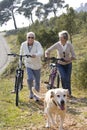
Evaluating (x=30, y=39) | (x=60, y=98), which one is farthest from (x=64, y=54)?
(x=60, y=98)

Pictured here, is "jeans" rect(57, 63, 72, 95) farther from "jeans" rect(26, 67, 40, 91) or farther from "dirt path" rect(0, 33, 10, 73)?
"dirt path" rect(0, 33, 10, 73)

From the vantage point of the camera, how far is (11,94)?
12.5 meters

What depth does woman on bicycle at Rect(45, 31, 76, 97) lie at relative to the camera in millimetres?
10625

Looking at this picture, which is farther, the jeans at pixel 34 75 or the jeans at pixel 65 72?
the jeans at pixel 65 72

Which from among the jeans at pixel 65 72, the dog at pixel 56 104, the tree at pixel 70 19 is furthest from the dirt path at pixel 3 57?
the dog at pixel 56 104

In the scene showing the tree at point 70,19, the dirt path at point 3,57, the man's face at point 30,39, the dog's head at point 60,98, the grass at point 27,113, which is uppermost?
the tree at point 70,19

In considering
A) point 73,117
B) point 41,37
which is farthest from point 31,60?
point 41,37

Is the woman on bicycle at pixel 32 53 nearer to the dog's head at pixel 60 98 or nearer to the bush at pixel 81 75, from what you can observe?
the dog's head at pixel 60 98

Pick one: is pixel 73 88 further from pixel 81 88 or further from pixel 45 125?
pixel 45 125

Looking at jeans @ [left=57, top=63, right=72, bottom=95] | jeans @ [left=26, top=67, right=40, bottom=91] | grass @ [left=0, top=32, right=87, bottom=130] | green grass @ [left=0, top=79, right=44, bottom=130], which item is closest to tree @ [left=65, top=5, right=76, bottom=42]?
grass @ [left=0, top=32, right=87, bottom=130]

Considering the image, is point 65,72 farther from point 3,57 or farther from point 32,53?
point 3,57

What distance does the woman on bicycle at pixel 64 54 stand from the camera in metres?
10.6

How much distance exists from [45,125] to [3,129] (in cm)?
93

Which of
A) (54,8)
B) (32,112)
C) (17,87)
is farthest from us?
(54,8)
